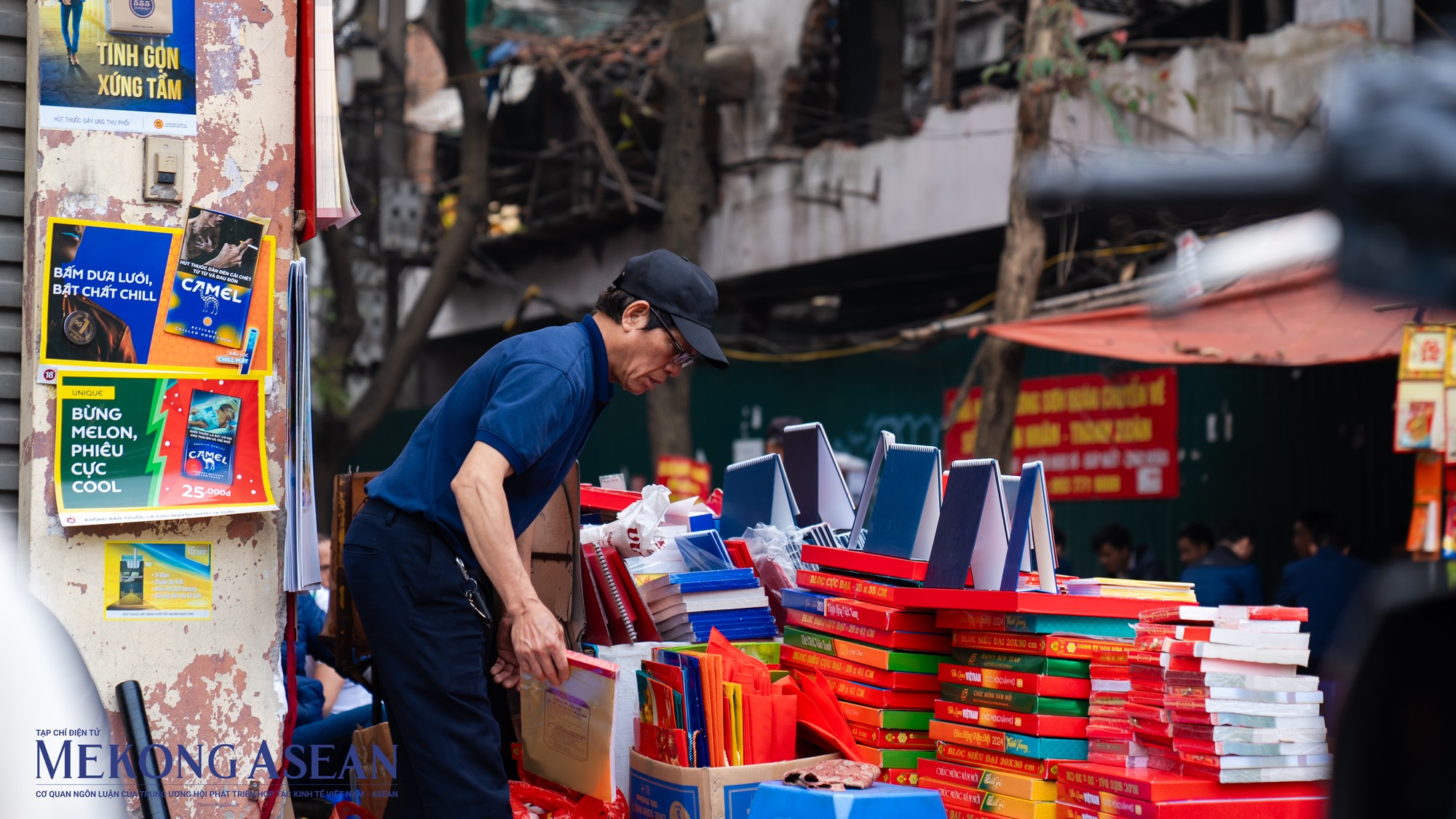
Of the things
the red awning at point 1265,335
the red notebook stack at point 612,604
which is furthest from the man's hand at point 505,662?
the red awning at point 1265,335

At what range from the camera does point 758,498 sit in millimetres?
5293

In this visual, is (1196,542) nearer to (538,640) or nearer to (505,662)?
(505,662)

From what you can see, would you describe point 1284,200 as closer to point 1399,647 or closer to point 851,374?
point 1399,647

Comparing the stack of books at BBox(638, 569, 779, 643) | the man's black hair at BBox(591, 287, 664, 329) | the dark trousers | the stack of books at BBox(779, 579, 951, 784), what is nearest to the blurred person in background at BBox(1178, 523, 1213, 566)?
the stack of books at BBox(638, 569, 779, 643)

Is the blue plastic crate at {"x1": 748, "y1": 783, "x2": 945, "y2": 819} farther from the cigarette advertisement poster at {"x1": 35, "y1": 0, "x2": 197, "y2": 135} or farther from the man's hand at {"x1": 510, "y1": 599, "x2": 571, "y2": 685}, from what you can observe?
the cigarette advertisement poster at {"x1": 35, "y1": 0, "x2": 197, "y2": 135}

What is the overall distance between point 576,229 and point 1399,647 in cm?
1710

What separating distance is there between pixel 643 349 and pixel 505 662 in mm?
976

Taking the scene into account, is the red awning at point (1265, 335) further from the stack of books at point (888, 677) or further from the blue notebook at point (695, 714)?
the blue notebook at point (695, 714)

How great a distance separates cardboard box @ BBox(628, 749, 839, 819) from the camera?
12.4 ft

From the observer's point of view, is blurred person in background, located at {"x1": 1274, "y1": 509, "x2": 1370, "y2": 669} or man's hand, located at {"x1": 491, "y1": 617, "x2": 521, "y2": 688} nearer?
man's hand, located at {"x1": 491, "y1": 617, "x2": 521, "y2": 688}

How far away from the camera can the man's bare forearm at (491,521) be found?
314 centimetres

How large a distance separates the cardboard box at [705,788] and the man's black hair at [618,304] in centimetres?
129

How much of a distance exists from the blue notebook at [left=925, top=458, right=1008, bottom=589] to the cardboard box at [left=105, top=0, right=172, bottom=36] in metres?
2.59

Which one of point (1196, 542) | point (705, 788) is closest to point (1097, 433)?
point (1196, 542)
